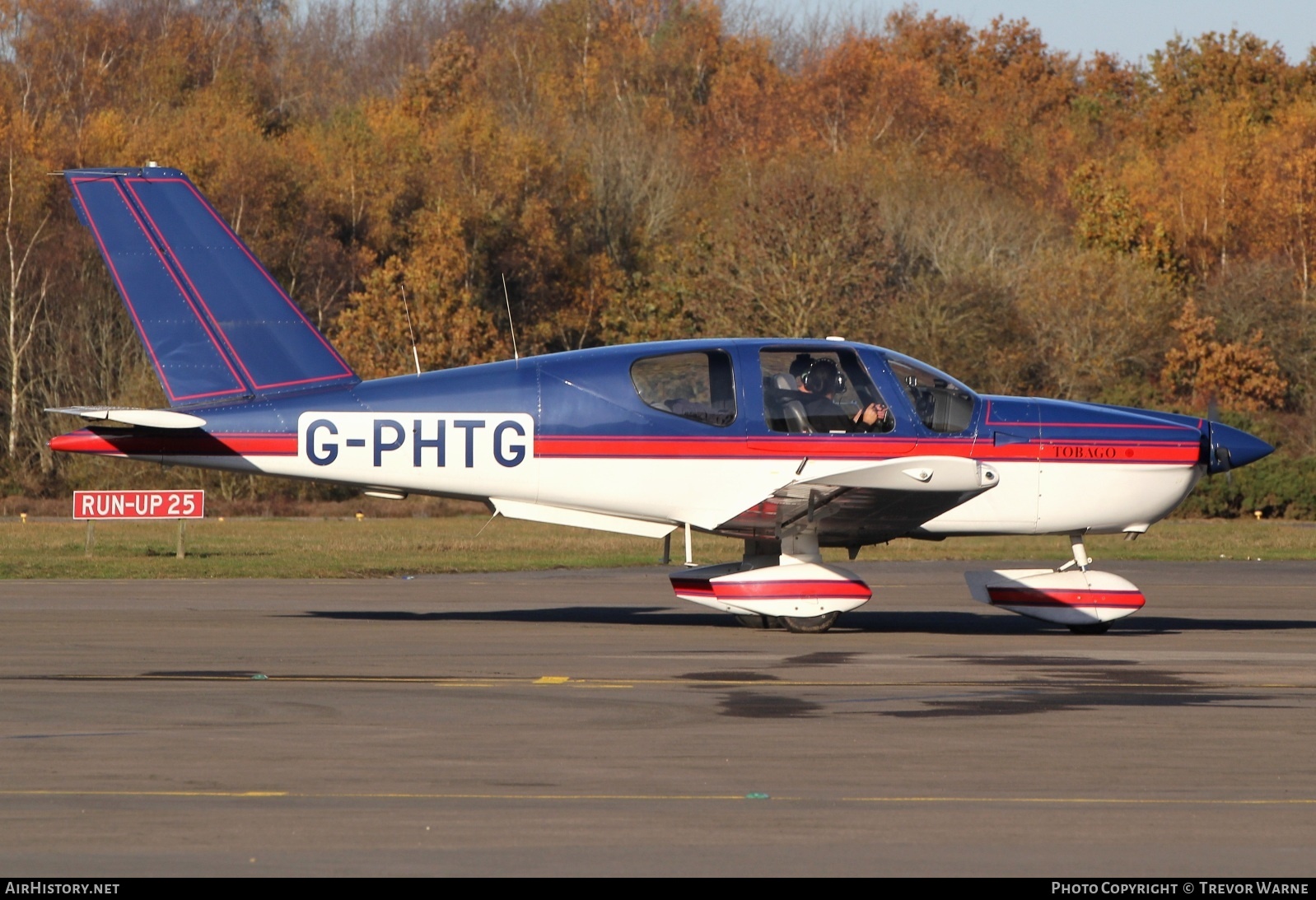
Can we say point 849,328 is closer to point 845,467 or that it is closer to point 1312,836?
point 845,467

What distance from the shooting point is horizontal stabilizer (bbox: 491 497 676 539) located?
13250 millimetres

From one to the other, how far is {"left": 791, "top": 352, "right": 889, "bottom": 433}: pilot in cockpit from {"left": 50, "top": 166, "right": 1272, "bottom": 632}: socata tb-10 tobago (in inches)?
0.6

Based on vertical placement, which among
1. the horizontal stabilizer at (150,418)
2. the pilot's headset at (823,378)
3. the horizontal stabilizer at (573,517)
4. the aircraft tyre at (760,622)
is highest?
the pilot's headset at (823,378)

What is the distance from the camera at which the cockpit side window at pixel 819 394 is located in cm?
1295

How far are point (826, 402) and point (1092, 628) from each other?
3.06m

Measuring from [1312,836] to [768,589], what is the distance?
6.81 m

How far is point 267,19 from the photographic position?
269 feet

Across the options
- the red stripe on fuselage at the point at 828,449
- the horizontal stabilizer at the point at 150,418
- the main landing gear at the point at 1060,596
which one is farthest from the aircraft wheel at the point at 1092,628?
the horizontal stabilizer at the point at 150,418

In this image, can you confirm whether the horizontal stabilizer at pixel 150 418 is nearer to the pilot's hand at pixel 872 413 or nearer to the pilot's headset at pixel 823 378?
the pilot's headset at pixel 823 378

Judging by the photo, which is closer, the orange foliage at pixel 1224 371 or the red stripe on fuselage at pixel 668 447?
the red stripe on fuselage at pixel 668 447

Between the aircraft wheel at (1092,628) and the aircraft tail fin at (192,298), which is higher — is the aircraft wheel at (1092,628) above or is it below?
below

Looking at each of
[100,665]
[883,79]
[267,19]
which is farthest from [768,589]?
[267,19]

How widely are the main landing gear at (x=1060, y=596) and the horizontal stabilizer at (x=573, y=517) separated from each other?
2723 millimetres

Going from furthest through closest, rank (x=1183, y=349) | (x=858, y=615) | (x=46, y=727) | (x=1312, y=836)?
(x=1183, y=349)
(x=858, y=615)
(x=46, y=727)
(x=1312, y=836)
